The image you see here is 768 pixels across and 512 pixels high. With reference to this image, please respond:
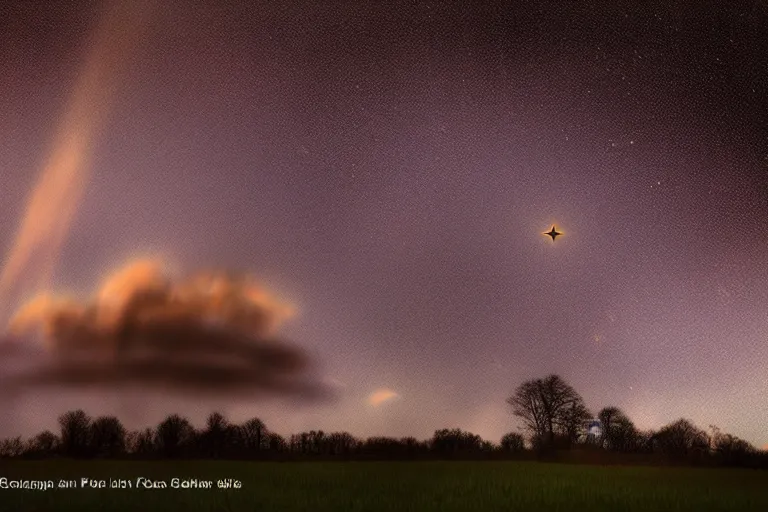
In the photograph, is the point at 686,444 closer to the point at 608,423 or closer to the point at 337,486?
the point at 608,423

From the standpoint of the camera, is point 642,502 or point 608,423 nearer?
point 642,502

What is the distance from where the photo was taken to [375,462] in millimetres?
20641

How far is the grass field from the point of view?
12969 mm

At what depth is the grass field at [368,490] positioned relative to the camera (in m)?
13.0

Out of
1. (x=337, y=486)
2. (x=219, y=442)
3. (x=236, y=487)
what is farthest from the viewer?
(x=219, y=442)

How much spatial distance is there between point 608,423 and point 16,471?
71.7 ft

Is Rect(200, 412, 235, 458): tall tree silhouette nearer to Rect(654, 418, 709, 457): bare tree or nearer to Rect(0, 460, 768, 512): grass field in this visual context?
Rect(0, 460, 768, 512): grass field

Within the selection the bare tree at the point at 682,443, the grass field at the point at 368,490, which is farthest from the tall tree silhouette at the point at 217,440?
the bare tree at the point at 682,443

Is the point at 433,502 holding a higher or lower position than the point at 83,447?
lower

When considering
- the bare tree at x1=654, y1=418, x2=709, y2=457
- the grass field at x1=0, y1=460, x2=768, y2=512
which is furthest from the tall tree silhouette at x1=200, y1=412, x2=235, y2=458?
the bare tree at x1=654, y1=418, x2=709, y2=457

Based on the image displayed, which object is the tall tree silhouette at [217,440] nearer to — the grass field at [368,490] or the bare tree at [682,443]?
the grass field at [368,490]

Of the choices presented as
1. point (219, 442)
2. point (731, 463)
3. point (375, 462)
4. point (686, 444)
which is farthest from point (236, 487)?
point (686, 444)

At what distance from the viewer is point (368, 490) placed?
49.1 ft

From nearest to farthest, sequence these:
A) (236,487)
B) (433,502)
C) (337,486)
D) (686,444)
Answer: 1. (433,502)
2. (236,487)
3. (337,486)
4. (686,444)
